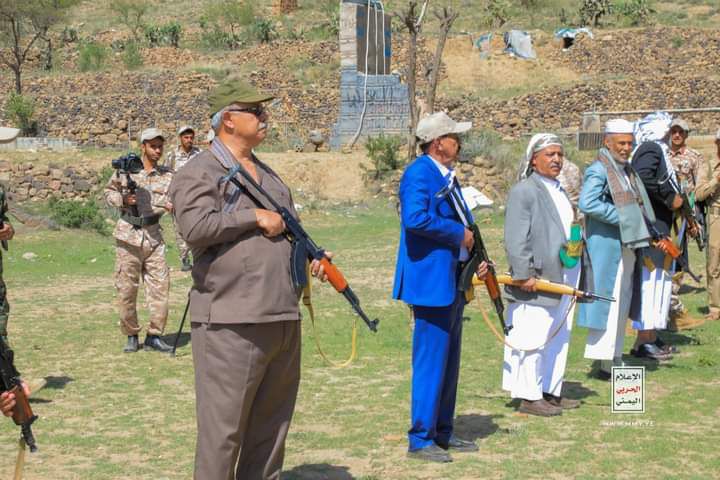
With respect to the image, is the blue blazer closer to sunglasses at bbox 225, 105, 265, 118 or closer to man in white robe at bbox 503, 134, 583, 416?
man in white robe at bbox 503, 134, 583, 416

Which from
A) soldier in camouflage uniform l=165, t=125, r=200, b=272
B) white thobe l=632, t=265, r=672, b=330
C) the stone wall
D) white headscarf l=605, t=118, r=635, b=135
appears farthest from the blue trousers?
the stone wall

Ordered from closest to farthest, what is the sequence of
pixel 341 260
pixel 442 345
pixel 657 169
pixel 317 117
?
pixel 442 345 → pixel 657 169 → pixel 341 260 → pixel 317 117

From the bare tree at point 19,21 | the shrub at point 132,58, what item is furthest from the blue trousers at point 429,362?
the shrub at point 132,58

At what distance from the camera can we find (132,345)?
951 cm

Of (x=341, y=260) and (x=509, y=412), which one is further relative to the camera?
(x=341, y=260)

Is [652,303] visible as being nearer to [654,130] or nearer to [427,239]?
[654,130]

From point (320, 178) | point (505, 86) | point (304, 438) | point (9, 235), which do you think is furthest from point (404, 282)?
point (505, 86)

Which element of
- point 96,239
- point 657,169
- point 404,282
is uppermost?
point 657,169

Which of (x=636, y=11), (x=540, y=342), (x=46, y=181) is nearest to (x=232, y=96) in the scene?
(x=540, y=342)

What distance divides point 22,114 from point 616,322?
31.0 meters

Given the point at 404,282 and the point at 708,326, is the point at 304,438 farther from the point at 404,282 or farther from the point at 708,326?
the point at 708,326

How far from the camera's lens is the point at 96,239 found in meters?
18.5

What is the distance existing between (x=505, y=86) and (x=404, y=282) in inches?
1524

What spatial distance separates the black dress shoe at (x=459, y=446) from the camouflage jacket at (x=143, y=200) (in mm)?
3888
